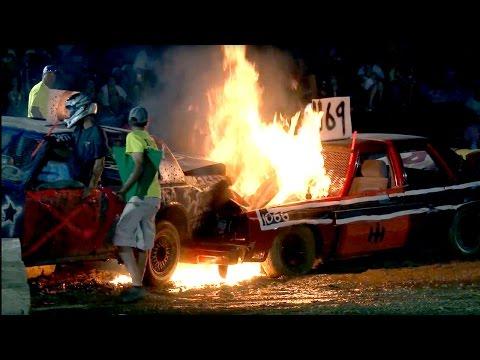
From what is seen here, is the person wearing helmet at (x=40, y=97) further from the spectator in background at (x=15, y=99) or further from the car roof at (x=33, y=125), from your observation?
the spectator in background at (x=15, y=99)

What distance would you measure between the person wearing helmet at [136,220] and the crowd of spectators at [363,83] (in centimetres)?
496

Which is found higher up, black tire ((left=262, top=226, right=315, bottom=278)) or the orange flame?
black tire ((left=262, top=226, right=315, bottom=278))

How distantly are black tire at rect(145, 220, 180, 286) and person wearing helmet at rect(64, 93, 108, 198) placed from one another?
39.9 inches

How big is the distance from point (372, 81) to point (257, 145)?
4.93 metres

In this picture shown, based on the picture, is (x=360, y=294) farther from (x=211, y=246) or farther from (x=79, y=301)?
(x=79, y=301)

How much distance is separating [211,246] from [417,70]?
319 inches

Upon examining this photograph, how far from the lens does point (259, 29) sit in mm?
11273

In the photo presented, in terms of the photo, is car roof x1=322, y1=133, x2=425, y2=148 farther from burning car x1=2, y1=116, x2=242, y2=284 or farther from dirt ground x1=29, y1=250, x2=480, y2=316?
burning car x1=2, y1=116, x2=242, y2=284

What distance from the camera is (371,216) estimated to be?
11.9 metres

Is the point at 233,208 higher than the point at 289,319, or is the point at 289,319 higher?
the point at 233,208

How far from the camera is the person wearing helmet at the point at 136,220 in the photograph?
33.8 ft

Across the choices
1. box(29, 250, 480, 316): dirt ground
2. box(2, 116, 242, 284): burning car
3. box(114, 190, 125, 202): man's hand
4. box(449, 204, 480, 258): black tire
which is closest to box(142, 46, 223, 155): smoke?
box(2, 116, 242, 284): burning car

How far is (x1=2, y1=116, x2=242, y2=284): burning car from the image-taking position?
32.3 feet

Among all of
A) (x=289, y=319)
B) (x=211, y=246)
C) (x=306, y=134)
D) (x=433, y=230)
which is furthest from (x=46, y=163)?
(x=433, y=230)
